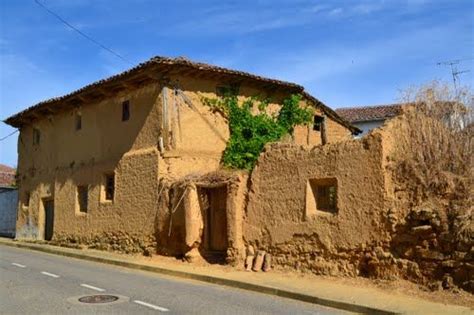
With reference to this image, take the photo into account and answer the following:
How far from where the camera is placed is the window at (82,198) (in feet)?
72.1

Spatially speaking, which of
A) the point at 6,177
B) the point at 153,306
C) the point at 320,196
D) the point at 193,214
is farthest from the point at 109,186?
the point at 6,177

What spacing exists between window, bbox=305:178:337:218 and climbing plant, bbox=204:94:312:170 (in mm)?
5474

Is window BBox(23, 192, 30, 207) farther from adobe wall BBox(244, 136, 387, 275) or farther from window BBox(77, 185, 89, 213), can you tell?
adobe wall BBox(244, 136, 387, 275)

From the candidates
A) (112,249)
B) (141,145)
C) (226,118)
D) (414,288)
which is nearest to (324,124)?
(226,118)

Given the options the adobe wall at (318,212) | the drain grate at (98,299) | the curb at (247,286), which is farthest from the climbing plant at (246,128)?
the drain grate at (98,299)

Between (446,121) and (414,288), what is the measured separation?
3756 millimetres

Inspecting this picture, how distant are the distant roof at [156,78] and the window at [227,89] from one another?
1.09 ft

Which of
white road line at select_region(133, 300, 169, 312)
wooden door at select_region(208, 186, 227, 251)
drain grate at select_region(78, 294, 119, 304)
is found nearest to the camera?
white road line at select_region(133, 300, 169, 312)

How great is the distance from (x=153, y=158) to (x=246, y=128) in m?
3.66

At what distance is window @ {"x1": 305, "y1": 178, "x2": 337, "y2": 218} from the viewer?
42.8 feet

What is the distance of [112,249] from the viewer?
19453mm

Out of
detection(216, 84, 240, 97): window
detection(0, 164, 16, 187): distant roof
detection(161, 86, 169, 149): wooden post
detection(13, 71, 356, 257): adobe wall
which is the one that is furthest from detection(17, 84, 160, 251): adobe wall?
detection(0, 164, 16, 187): distant roof

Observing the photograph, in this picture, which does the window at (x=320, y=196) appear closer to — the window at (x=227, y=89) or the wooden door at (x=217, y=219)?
the wooden door at (x=217, y=219)

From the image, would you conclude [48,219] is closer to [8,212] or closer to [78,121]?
[78,121]
